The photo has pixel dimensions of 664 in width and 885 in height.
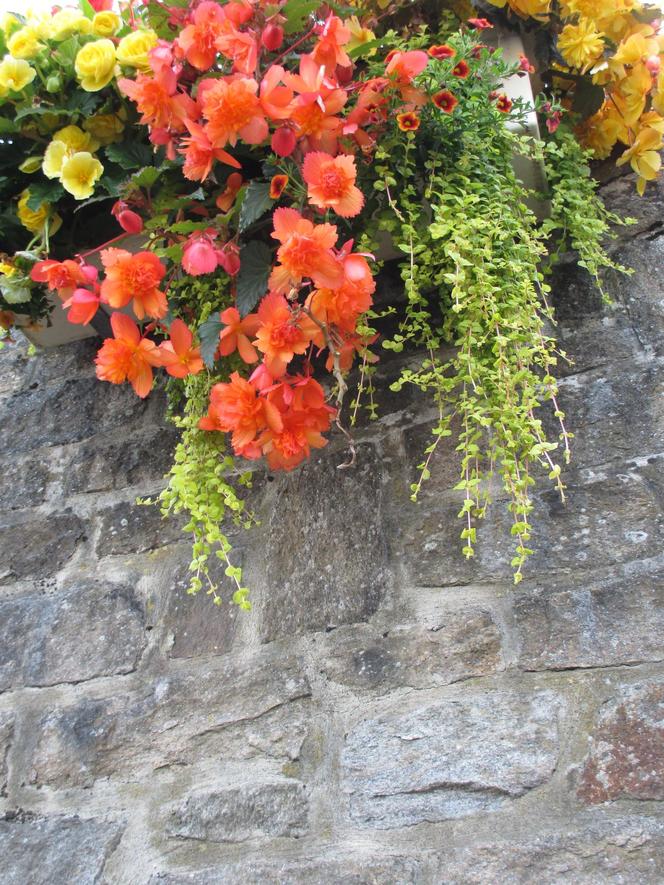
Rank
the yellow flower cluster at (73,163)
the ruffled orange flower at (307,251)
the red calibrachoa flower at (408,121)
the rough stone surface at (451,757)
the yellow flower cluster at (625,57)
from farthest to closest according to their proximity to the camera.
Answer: the yellow flower cluster at (625,57) → the yellow flower cluster at (73,163) → the red calibrachoa flower at (408,121) → the rough stone surface at (451,757) → the ruffled orange flower at (307,251)

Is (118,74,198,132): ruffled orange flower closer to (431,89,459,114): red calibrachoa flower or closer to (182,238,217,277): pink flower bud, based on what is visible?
(182,238,217,277): pink flower bud

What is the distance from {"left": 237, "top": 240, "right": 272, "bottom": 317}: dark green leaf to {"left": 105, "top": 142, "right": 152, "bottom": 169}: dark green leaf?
27cm

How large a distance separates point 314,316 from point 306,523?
49 centimetres

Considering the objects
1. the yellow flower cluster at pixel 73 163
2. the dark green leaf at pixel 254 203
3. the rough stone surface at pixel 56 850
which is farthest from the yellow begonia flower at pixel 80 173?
the rough stone surface at pixel 56 850

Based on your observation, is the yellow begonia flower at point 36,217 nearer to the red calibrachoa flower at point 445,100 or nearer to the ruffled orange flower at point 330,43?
the ruffled orange flower at point 330,43

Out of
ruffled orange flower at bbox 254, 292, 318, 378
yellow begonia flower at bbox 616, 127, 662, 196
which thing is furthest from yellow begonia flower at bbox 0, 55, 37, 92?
yellow begonia flower at bbox 616, 127, 662, 196

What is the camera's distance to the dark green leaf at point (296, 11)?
130cm

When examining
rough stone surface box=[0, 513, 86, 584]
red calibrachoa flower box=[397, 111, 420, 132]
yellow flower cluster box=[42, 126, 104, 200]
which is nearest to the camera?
red calibrachoa flower box=[397, 111, 420, 132]

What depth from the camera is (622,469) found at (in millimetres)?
1372

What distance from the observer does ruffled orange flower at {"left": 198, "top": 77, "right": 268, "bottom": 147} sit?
1.16m

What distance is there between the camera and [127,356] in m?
1.26

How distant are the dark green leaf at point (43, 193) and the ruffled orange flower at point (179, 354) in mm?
388

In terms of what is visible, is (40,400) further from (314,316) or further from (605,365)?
(605,365)

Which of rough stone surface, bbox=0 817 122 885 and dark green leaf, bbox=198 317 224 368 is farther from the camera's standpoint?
rough stone surface, bbox=0 817 122 885
